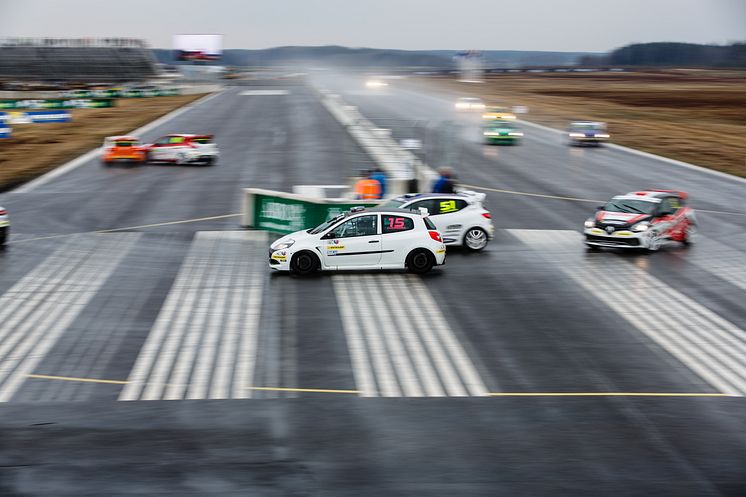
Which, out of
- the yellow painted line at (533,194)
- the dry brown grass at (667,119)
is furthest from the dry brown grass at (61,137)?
the dry brown grass at (667,119)

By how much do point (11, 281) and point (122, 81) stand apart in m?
127

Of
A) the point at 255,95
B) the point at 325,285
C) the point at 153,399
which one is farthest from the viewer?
the point at 255,95

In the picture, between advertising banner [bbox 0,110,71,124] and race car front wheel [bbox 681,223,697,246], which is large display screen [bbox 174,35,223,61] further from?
race car front wheel [bbox 681,223,697,246]

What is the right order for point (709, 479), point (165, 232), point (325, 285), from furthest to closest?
point (165, 232) → point (325, 285) → point (709, 479)

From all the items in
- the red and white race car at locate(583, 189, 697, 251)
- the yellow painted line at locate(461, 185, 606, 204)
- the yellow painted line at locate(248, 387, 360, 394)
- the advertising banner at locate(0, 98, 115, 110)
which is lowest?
the advertising banner at locate(0, 98, 115, 110)

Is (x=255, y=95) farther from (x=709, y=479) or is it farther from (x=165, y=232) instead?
(x=709, y=479)

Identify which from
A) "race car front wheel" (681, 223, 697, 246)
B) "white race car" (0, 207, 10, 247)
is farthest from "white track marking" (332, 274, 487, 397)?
"white race car" (0, 207, 10, 247)

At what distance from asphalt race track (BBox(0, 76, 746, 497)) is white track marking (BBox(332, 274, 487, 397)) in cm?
5

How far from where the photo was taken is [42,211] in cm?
2838

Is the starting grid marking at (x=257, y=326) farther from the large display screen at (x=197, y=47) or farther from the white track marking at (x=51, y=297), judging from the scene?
the large display screen at (x=197, y=47)

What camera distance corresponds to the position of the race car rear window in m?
19.5

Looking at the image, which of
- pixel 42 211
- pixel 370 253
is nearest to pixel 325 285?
pixel 370 253

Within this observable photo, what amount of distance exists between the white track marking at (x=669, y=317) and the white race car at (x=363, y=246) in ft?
12.5

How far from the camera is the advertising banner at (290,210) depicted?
23.5 m
